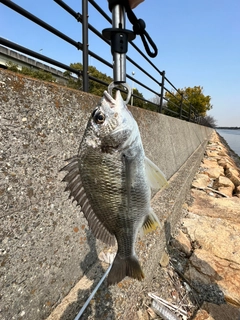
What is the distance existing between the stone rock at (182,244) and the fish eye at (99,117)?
2.83 meters

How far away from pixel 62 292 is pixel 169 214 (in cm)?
176

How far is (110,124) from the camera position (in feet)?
3.22

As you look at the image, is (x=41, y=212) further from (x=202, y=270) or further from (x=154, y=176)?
(x=202, y=270)

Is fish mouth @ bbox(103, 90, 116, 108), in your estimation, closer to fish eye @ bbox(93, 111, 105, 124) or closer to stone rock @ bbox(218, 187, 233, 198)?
fish eye @ bbox(93, 111, 105, 124)

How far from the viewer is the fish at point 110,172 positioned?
3.12 feet

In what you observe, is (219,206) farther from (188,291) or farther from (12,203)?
(12,203)

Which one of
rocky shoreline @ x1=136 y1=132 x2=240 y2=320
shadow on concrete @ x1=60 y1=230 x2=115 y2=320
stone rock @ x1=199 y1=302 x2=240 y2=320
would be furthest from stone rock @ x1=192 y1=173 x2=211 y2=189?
shadow on concrete @ x1=60 y1=230 x2=115 y2=320

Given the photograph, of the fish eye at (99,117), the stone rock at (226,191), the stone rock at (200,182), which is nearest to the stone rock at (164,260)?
the fish eye at (99,117)

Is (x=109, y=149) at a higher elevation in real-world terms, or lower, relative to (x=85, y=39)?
lower

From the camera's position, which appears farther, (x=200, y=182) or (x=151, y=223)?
(x=200, y=182)

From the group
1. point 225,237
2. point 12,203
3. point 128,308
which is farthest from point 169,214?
point 12,203

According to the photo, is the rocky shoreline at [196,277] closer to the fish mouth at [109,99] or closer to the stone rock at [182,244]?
the stone rock at [182,244]

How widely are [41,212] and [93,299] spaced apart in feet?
2.76

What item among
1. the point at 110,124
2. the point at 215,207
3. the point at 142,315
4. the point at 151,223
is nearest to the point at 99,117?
the point at 110,124
